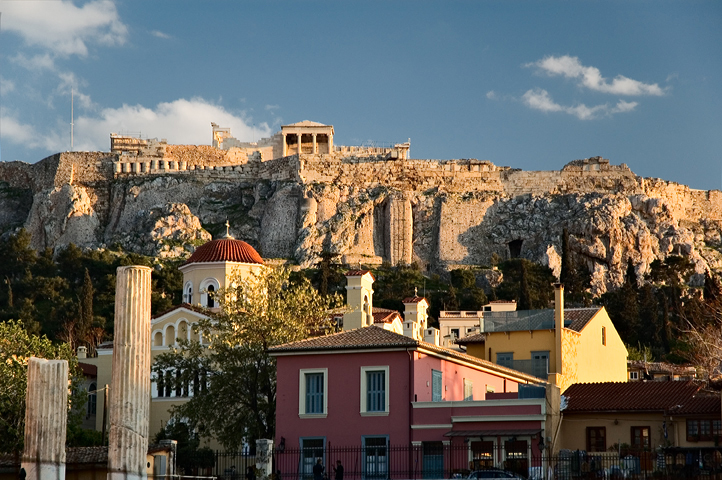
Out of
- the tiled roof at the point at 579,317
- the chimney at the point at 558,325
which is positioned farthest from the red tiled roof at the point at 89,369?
the chimney at the point at 558,325

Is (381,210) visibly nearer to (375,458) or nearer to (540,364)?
(540,364)

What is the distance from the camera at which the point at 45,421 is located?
31844mm

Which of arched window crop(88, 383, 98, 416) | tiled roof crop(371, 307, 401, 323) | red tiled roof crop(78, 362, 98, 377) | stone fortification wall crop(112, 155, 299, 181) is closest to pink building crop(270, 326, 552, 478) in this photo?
tiled roof crop(371, 307, 401, 323)

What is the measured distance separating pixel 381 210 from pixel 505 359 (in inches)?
2647

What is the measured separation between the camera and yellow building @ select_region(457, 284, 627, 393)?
177 ft

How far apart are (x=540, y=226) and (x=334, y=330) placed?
6614 cm

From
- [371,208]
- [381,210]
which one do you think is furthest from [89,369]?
[381,210]

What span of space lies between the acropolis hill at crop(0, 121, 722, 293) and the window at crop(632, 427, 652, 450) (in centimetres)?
6715

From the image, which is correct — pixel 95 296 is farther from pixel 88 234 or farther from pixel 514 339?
pixel 514 339

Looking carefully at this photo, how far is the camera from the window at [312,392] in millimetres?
45750

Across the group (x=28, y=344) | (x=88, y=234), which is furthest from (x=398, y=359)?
(x=88, y=234)

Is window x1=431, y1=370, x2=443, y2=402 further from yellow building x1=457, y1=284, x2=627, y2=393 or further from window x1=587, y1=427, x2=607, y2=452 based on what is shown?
yellow building x1=457, y1=284, x2=627, y2=393

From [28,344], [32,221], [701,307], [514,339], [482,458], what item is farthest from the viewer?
[32,221]

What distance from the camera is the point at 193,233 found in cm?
12044
